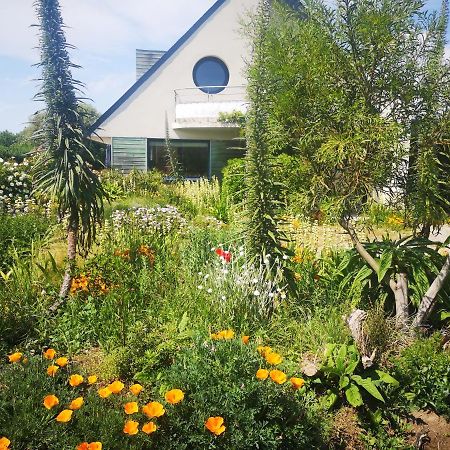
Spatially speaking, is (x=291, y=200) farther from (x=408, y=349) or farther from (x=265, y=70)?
(x=408, y=349)

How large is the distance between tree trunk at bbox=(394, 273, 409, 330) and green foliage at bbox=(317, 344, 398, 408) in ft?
2.68

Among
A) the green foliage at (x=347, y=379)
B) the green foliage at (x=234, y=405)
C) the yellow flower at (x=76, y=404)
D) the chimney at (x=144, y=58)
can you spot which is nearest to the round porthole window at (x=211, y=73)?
the chimney at (x=144, y=58)

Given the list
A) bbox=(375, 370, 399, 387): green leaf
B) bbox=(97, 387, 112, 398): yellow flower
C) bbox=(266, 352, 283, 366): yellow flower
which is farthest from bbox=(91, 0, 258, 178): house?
bbox=(97, 387, 112, 398): yellow flower

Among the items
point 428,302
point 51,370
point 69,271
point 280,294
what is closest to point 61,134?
point 69,271

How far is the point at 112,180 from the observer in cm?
1460

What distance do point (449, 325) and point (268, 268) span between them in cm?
189

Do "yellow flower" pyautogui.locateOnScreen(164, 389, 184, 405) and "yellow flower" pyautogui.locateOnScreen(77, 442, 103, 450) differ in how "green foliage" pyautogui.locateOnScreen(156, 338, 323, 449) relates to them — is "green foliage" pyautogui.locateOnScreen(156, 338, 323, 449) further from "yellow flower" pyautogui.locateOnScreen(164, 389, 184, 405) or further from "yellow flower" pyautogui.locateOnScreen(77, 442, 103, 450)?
"yellow flower" pyautogui.locateOnScreen(77, 442, 103, 450)

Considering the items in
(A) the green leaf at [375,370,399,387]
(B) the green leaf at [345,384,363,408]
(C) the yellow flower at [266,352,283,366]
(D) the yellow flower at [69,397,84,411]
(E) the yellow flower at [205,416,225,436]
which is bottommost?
(B) the green leaf at [345,384,363,408]

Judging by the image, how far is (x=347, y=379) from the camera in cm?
352

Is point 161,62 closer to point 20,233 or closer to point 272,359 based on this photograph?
point 20,233

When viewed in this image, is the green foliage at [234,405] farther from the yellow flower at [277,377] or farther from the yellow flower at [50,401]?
the yellow flower at [50,401]

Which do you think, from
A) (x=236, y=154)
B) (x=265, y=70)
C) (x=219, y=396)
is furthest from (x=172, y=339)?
(x=236, y=154)

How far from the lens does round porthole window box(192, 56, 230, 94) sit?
17.2 m

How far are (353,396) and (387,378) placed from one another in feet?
1.13
